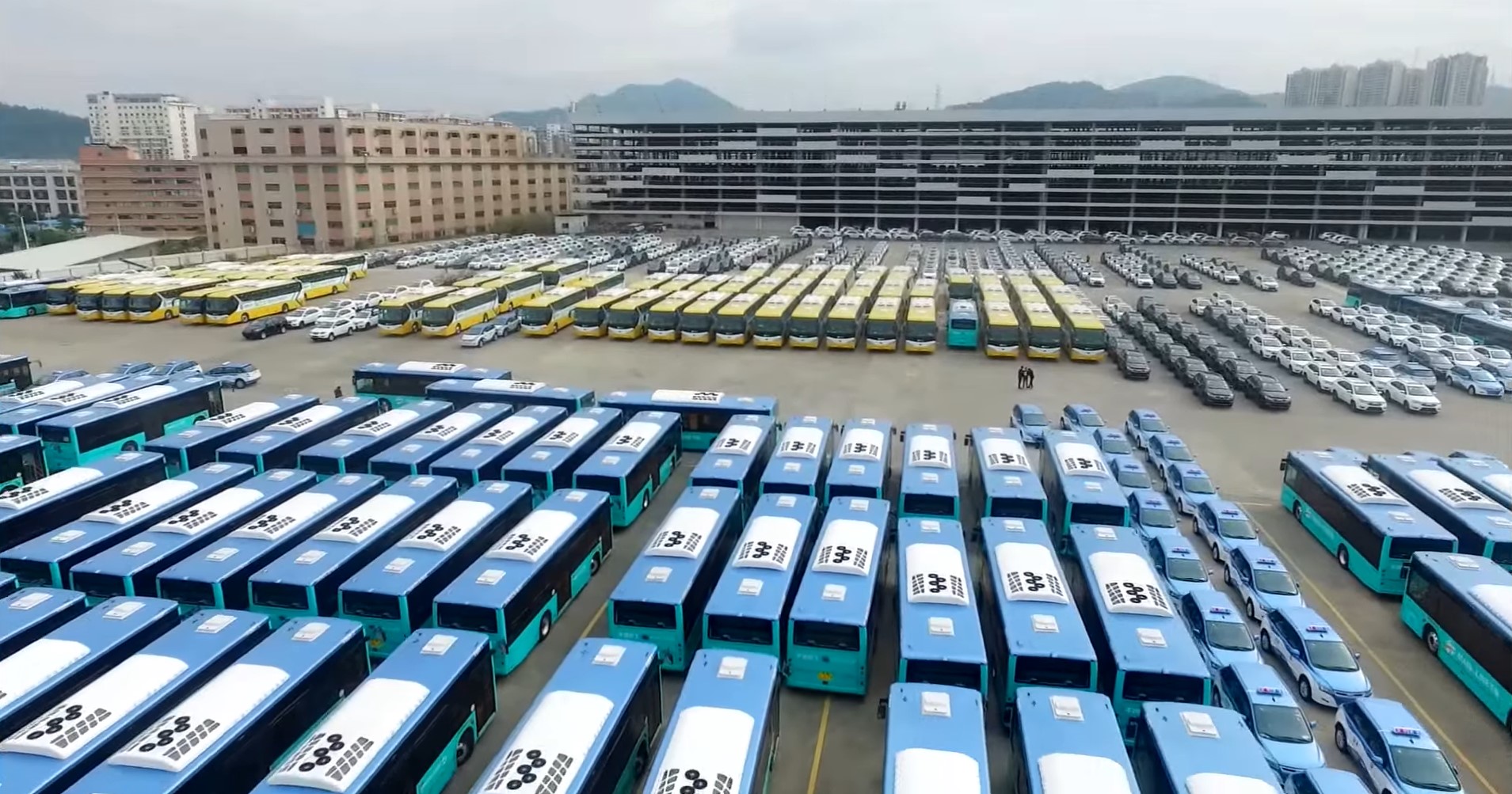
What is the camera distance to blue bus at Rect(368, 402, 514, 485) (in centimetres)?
2205

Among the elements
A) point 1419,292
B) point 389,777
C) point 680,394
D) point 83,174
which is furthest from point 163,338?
point 83,174

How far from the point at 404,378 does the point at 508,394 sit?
5244mm

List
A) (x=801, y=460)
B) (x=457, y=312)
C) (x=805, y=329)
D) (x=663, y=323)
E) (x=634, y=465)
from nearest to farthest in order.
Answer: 1. (x=801, y=460)
2. (x=634, y=465)
3. (x=805, y=329)
4. (x=663, y=323)
5. (x=457, y=312)

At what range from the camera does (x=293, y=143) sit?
93375 mm

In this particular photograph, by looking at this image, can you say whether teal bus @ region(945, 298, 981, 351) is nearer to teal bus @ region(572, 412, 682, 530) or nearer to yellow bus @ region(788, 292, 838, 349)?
yellow bus @ region(788, 292, 838, 349)

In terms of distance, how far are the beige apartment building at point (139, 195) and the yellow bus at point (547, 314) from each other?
10049 cm

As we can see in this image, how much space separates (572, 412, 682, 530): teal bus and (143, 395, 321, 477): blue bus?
9710mm

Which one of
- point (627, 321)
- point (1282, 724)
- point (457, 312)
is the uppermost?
point (457, 312)

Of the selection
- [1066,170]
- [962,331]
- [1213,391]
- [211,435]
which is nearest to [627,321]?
[962,331]

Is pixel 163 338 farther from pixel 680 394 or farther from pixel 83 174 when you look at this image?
pixel 83 174

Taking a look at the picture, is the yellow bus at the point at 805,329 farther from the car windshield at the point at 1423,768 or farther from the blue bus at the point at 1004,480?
the car windshield at the point at 1423,768

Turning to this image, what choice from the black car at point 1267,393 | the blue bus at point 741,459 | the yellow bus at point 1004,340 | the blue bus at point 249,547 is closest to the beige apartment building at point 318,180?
the yellow bus at point 1004,340

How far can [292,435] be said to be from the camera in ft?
77.2

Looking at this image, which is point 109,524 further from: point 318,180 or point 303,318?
point 318,180
